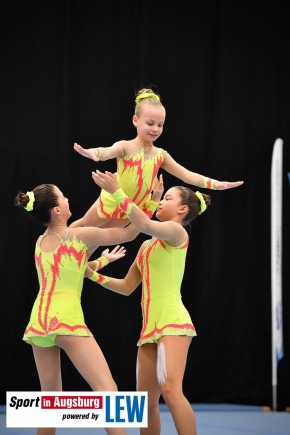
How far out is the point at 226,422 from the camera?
228 inches

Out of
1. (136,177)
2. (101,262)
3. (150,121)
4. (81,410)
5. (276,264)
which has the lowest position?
(81,410)

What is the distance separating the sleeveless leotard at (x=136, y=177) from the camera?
3807 millimetres

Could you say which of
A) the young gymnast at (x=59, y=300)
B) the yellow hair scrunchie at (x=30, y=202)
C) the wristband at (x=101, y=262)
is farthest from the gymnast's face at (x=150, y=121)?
the wristband at (x=101, y=262)

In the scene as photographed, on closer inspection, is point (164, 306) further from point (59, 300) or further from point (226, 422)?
point (226, 422)

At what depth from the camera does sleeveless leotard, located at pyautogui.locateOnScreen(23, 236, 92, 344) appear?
363cm

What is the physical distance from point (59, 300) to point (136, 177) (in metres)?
0.76

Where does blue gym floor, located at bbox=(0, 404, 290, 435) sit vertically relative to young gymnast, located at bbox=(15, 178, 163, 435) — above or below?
below

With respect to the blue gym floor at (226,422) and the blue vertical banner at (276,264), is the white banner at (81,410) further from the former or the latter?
the blue vertical banner at (276,264)

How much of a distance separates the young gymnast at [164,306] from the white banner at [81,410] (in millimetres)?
82

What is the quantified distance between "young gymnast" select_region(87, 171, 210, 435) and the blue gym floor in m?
1.52

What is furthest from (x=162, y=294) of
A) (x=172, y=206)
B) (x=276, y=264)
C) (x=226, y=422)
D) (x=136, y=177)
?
(x=276, y=264)

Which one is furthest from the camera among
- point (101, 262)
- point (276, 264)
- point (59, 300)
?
point (276, 264)

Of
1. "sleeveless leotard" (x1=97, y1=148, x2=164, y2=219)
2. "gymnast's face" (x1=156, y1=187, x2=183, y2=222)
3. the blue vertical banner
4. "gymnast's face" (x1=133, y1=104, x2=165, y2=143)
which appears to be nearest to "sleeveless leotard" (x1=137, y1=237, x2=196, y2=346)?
"gymnast's face" (x1=156, y1=187, x2=183, y2=222)

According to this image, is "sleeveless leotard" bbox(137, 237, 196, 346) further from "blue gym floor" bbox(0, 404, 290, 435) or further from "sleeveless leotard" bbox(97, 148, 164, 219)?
"blue gym floor" bbox(0, 404, 290, 435)
